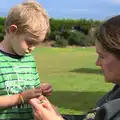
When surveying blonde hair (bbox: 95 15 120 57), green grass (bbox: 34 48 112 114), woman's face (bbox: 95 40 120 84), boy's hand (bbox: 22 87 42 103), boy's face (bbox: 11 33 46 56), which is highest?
blonde hair (bbox: 95 15 120 57)

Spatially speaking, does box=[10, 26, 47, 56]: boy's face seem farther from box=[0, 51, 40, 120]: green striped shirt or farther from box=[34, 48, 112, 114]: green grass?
box=[34, 48, 112, 114]: green grass

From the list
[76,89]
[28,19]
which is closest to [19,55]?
[28,19]

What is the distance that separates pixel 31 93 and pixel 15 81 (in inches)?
10.2

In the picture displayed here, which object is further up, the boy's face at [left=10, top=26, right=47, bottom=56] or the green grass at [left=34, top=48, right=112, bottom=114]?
the boy's face at [left=10, top=26, right=47, bottom=56]

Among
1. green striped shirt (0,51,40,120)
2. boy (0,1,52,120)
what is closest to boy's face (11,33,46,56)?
boy (0,1,52,120)

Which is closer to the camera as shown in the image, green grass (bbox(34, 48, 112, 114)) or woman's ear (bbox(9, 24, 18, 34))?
woman's ear (bbox(9, 24, 18, 34))

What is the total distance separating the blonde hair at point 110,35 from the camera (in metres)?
2.25

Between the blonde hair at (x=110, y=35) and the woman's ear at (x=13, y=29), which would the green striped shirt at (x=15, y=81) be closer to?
the woman's ear at (x=13, y=29)

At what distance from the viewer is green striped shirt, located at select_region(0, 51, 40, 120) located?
3.33m

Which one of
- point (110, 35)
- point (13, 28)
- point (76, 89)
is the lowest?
point (76, 89)

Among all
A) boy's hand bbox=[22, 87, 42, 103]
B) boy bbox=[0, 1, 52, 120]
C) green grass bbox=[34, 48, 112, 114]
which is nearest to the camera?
boy's hand bbox=[22, 87, 42, 103]

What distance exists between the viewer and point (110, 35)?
7.46 ft

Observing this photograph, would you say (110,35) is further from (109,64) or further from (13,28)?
(13,28)

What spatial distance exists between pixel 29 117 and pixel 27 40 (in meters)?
0.64
